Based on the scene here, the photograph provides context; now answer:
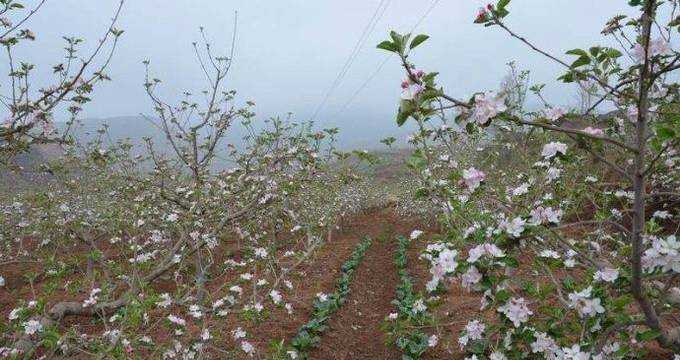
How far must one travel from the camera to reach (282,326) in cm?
717

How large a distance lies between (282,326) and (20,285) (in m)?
6.01

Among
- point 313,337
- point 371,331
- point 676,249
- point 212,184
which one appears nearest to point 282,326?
point 313,337

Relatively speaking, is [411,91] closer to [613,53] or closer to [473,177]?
[473,177]

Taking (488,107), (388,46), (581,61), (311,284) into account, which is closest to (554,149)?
(581,61)

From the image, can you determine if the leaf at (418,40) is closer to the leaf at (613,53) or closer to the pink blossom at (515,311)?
the leaf at (613,53)

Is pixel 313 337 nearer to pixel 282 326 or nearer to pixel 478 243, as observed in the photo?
pixel 282 326

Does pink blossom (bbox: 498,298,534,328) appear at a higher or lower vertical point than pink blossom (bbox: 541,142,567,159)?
lower

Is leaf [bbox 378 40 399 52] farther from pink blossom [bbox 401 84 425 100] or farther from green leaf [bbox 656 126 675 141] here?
green leaf [bbox 656 126 675 141]

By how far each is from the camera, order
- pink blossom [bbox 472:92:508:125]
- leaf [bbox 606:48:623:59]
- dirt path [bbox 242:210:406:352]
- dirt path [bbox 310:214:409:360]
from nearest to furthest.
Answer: pink blossom [bbox 472:92:508:125]
leaf [bbox 606:48:623:59]
dirt path [bbox 310:214:409:360]
dirt path [bbox 242:210:406:352]

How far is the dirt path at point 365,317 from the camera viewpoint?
6.58m

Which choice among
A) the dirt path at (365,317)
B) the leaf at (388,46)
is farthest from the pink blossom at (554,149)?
the dirt path at (365,317)

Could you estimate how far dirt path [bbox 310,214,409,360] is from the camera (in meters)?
6.58

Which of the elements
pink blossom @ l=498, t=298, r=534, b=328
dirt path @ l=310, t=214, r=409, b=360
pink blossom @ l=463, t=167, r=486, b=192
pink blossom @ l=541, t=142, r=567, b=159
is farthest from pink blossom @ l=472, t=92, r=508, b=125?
dirt path @ l=310, t=214, r=409, b=360

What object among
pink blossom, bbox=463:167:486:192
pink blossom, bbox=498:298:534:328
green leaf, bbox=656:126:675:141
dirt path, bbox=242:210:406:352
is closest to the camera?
green leaf, bbox=656:126:675:141
